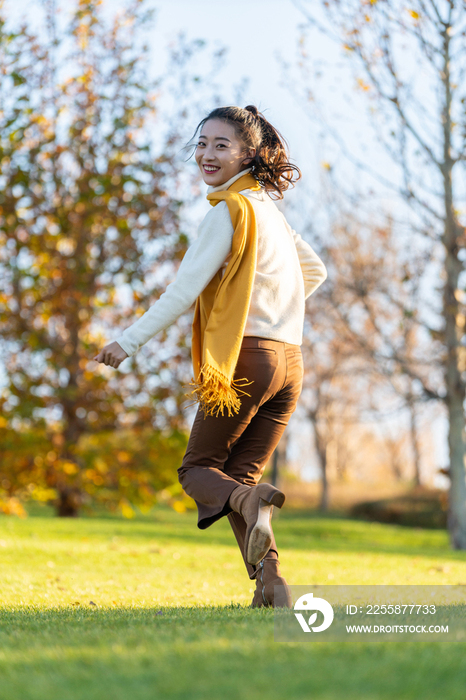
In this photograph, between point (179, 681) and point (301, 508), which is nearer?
point (179, 681)

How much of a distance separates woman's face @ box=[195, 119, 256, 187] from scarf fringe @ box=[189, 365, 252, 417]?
0.94 meters

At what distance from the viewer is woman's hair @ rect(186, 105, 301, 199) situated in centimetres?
301

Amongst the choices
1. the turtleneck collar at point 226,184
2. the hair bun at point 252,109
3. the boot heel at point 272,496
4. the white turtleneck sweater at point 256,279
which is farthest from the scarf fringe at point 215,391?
the hair bun at point 252,109

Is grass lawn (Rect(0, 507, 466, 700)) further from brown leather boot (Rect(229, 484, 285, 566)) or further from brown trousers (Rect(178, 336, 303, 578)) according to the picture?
brown trousers (Rect(178, 336, 303, 578))

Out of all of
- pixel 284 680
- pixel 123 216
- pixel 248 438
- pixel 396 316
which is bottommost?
pixel 284 680

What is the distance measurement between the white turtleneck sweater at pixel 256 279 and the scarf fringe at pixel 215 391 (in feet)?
0.83

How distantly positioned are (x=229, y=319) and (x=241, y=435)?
22.1 inches

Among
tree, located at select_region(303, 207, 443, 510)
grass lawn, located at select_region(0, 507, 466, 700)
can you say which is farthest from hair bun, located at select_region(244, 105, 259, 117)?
tree, located at select_region(303, 207, 443, 510)

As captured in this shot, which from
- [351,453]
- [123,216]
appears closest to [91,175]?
[123,216]

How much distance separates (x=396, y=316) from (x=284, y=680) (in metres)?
14.3

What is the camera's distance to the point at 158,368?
1066 centimetres

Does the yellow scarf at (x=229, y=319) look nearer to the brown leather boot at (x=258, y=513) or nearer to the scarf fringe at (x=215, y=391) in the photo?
the scarf fringe at (x=215, y=391)

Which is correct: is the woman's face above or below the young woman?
above

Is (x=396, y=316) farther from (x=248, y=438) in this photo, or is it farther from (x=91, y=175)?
(x=248, y=438)
